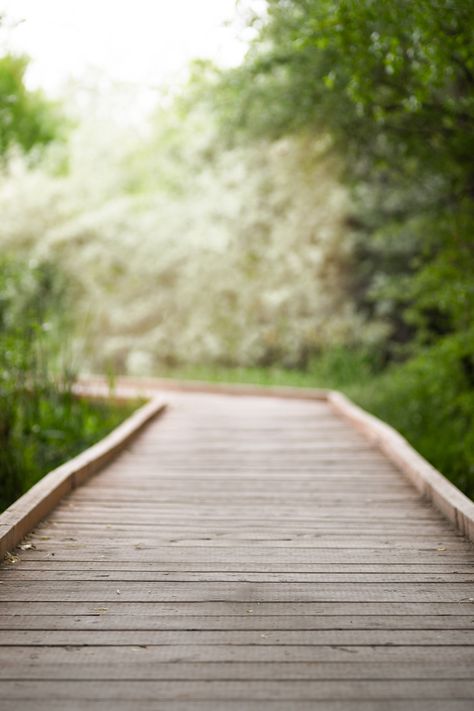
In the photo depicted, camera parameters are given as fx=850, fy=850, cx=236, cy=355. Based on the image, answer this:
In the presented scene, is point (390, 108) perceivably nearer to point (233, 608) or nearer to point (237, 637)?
point (233, 608)

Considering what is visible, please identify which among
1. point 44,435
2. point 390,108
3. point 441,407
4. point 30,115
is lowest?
point 44,435

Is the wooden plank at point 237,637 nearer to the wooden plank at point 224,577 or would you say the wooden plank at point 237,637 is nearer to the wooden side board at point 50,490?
the wooden plank at point 224,577

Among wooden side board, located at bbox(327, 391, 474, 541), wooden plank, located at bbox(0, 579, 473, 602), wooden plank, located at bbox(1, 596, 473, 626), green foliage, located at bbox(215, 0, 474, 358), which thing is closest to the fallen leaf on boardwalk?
wooden plank, located at bbox(0, 579, 473, 602)

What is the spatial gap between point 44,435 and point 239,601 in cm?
431

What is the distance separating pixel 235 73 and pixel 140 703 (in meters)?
8.94

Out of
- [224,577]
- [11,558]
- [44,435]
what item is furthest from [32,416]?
[224,577]

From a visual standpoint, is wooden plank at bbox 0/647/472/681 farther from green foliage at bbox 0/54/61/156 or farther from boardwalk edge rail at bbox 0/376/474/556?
green foliage at bbox 0/54/61/156

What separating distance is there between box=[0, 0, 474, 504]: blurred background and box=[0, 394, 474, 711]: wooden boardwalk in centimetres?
136

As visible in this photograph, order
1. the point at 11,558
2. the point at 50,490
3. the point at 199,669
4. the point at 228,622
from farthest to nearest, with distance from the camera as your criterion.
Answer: the point at 50,490 < the point at 11,558 < the point at 228,622 < the point at 199,669

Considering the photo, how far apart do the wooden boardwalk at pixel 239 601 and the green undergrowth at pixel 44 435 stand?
46 cm

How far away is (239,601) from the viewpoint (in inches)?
117

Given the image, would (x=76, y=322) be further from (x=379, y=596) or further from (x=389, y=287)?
(x=379, y=596)

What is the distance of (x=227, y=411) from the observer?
1024 cm

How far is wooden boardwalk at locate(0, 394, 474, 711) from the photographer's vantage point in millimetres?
2291
